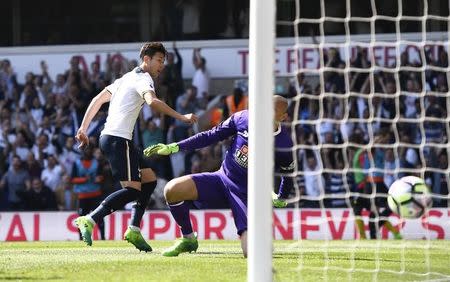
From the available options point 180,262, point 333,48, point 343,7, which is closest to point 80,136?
point 180,262

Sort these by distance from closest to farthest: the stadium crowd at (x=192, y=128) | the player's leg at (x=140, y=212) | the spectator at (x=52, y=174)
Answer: the player's leg at (x=140, y=212) < the stadium crowd at (x=192, y=128) < the spectator at (x=52, y=174)

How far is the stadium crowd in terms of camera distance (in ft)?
49.9

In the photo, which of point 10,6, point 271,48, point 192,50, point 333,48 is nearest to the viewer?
point 271,48

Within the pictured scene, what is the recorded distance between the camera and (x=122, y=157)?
9.68 metres

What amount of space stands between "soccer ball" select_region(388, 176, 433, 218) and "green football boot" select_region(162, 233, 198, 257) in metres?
2.13

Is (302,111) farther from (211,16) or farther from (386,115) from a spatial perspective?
(211,16)

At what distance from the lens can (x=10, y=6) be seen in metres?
19.5

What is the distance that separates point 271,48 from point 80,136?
4366 millimetres

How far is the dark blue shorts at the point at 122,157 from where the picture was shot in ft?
31.8

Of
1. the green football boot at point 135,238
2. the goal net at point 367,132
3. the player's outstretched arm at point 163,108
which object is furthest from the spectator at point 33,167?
the player's outstretched arm at point 163,108

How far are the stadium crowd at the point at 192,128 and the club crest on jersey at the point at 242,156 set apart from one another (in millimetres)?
5501

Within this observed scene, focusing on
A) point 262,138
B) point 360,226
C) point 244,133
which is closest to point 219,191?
point 244,133

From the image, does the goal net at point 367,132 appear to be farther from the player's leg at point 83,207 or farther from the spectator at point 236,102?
the player's leg at point 83,207

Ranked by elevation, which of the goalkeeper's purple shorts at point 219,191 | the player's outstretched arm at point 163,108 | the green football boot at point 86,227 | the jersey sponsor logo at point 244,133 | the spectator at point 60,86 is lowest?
the green football boot at point 86,227
